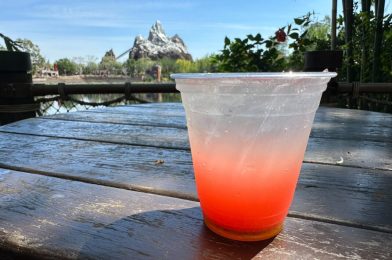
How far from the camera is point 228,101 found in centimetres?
33

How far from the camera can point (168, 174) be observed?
60 centimetres

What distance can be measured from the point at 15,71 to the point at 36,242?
163cm

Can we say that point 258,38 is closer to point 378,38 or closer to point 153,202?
point 378,38

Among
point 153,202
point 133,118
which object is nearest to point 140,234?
point 153,202

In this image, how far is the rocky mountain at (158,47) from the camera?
2627 cm

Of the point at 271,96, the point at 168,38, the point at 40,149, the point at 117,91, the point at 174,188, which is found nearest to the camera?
the point at 271,96

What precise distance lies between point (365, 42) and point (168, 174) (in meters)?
2.57

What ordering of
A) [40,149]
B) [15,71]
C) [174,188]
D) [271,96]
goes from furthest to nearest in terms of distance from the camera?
[15,71]
[40,149]
[174,188]
[271,96]

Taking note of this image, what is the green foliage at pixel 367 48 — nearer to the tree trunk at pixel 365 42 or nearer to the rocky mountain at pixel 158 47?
the tree trunk at pixel 365 42

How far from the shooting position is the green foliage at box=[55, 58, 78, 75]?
17.1ft

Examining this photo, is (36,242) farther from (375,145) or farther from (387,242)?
(375,145)

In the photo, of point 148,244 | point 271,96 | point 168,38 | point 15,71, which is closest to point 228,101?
point 271,96

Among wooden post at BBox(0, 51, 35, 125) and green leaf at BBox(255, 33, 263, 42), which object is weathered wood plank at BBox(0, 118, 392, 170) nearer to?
wooden post at BBox(0, 51, 35, 125)

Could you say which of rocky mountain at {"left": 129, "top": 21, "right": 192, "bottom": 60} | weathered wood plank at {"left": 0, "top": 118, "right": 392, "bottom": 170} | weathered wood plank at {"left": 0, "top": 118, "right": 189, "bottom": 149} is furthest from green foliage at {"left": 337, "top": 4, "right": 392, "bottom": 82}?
rocky mountain at {"left": 129, "top": 21, "right": 192, "bottom": 60}
